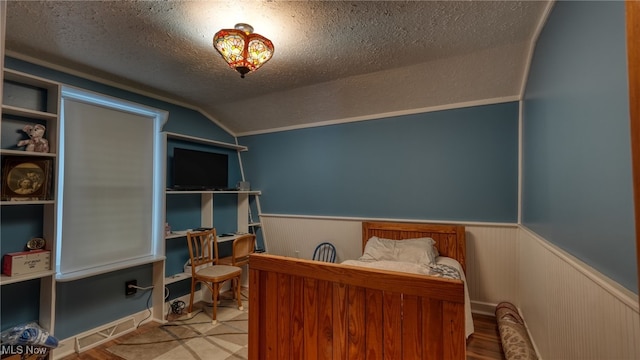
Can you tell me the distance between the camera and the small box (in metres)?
2.09

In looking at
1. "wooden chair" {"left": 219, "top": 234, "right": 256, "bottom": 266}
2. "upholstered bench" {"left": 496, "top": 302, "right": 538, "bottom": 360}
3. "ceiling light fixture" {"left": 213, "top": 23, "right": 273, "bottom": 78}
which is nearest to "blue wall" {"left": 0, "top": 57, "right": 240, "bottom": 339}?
"wooden chair" {"left": 219, "top": 234, "right": 256, "bottom": 266}

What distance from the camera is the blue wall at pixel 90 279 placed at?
2244 mm

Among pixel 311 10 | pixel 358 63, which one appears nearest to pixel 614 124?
pixel 311 10

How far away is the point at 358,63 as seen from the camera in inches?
103

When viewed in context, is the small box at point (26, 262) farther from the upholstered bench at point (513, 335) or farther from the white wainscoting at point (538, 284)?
the upholstered bench at point (513, 335)

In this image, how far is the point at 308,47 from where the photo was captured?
2.31 m

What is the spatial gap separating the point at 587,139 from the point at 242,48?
1.92 metres

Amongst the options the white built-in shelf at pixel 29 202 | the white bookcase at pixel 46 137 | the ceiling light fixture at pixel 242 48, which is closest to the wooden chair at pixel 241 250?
the white bookcase at pixel 46 137

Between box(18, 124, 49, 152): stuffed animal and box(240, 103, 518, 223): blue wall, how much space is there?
248 centimetres

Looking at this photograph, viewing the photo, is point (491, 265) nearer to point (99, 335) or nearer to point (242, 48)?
point (242, 48)

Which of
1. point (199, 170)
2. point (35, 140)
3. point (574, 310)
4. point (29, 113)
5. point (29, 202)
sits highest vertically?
point (29, 113)

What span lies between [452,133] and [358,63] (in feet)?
4.59

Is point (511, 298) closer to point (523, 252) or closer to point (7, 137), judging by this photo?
point (523, 252)

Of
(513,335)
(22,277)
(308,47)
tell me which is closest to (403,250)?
(513,335)
